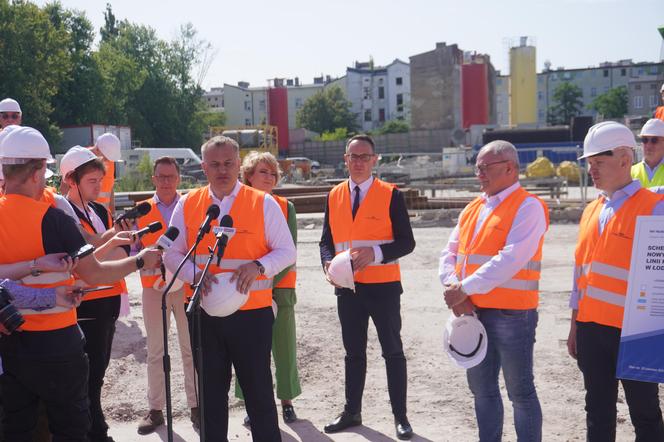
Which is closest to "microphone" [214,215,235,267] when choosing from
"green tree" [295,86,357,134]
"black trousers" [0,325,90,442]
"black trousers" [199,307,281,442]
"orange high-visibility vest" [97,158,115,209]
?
"black trousers" [199,307,281,442]

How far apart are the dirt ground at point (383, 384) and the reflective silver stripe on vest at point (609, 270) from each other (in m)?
1.74

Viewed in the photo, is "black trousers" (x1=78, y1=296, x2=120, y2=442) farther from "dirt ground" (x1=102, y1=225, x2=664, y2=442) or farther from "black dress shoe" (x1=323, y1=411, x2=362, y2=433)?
"black dress shoe" (x1=323, y1=411, x2=362, y2=433)

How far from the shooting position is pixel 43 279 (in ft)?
12.4

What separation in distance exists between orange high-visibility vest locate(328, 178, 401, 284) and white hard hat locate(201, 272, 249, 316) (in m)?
1.67

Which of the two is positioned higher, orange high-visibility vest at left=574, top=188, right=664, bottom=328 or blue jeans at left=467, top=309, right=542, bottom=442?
orange high-visibility vest at left=574, top=188, right=664, bottom=328

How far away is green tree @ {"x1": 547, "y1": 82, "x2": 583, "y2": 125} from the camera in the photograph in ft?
354

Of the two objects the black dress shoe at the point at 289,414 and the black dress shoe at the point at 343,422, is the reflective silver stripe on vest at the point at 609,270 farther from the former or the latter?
the black dress shoe at the point at 289,414

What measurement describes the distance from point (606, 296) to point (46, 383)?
316cm

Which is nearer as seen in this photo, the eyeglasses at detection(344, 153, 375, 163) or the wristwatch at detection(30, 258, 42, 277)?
the wristwatch at detection(30, 258, 42, 277)

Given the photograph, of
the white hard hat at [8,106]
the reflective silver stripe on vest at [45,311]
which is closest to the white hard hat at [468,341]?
the reflective silver stripe on vest at [45,311]

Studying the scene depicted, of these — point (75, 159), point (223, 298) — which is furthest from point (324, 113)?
point (223, 298)

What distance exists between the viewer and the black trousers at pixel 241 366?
14.2 feet

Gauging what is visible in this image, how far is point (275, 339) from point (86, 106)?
5601 centimetres

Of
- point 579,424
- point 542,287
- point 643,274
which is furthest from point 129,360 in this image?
point 542,287
